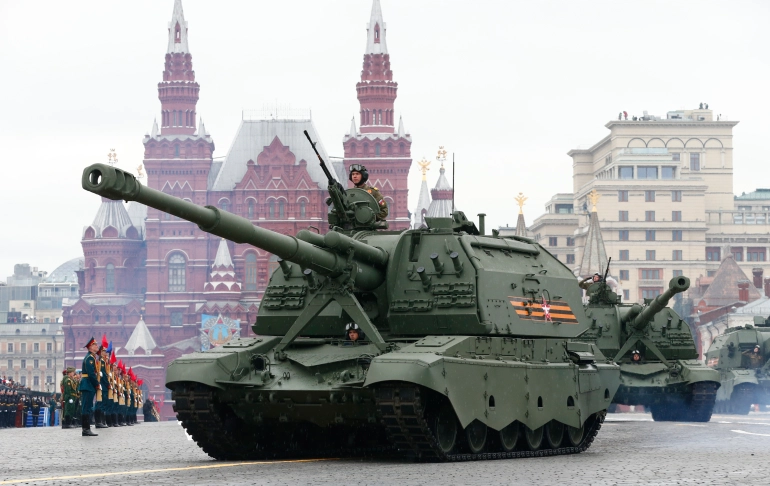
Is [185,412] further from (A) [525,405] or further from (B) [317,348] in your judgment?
(A) [525,405]

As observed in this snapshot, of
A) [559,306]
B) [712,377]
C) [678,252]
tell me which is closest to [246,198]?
[678,252]

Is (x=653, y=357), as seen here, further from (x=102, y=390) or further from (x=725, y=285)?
(x=725, y=285)

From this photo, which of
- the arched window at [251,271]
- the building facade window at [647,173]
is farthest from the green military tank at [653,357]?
the building facade window at [647,173]

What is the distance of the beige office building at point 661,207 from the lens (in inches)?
5965

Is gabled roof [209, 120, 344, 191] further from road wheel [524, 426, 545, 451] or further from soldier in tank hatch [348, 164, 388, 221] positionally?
road wheel [524, 426, 545, 451]

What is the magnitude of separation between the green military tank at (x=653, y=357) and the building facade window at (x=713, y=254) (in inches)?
5024

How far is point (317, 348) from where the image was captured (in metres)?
17.5

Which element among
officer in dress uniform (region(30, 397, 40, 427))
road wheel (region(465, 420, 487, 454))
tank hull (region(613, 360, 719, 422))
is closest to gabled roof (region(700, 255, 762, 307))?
officer in dress uniform (region(30, 397, 40, 427))

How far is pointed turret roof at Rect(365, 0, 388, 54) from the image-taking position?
12888 cm

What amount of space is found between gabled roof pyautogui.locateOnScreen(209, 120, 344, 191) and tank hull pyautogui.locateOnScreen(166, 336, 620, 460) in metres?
112

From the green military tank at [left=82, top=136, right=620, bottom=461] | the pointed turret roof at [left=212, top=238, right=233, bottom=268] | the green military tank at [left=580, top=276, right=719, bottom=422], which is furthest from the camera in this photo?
the pointed turret roof at [left=212, top=238, right=233, bottom=268]

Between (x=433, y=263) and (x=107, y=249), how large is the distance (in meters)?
122

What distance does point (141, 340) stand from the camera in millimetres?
128875

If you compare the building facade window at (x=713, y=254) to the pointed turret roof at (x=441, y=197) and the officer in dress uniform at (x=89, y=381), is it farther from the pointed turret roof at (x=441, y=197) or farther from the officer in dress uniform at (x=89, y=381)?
the officer in dress uniform at (x=89, y=381)
